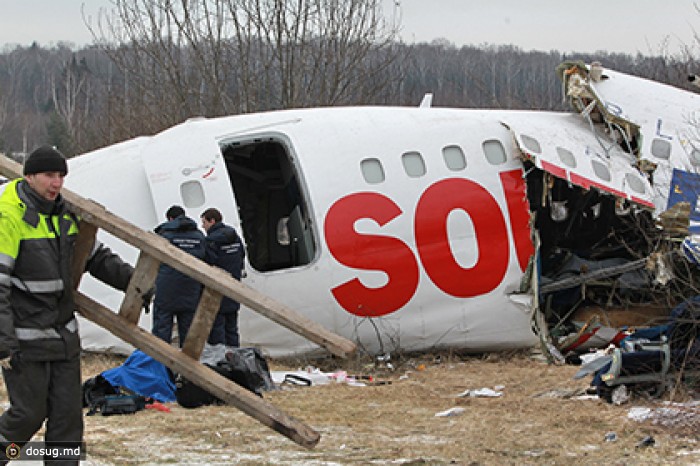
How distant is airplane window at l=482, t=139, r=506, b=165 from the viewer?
12039mm

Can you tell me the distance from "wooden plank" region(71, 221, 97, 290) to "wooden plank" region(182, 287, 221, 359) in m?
0.74

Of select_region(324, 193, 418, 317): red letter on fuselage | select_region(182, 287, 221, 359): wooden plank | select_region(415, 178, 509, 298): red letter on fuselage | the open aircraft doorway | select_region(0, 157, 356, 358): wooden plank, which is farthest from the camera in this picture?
the open aircraft doorway

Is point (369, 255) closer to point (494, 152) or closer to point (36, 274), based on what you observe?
point (494, 152)

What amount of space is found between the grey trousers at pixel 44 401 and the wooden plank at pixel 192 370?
13.8 inches

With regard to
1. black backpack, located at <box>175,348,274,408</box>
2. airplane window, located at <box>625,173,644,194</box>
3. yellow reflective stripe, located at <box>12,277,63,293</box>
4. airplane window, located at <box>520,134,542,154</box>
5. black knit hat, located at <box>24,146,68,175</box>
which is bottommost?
black backpack, located at <box>175,348,274,408</box>

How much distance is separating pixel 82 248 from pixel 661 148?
28.0 ft

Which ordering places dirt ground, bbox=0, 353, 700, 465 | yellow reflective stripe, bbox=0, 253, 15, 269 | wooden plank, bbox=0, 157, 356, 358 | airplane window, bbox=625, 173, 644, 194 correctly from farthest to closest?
airplane window, bbox=625, 173, 644, 194
dirt ground, bbox=0, 353, 700, 465
wooden plank, bbox=0, 157, 356, 358
yellow reflective stripe, bbox=0, 253, 15, 269

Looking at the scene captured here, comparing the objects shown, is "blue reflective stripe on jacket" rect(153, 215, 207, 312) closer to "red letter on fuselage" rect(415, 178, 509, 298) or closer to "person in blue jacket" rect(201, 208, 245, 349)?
"person in blue jacket" rect(201, 208, 245, 349)

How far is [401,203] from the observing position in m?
11.6

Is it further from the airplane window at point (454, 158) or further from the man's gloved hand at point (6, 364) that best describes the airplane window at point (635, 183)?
the man's gloved hand at point (6, 364)

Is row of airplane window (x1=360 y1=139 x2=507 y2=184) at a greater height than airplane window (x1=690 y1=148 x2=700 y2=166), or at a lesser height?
greater

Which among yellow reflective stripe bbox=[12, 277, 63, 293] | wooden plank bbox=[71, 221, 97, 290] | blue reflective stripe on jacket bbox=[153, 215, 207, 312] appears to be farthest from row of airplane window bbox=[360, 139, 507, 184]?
yellow reflective stripe bbox=[12, 277, 63, 293]

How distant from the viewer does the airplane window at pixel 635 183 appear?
12.1 metres

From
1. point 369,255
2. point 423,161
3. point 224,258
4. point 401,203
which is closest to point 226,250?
point 224,258
